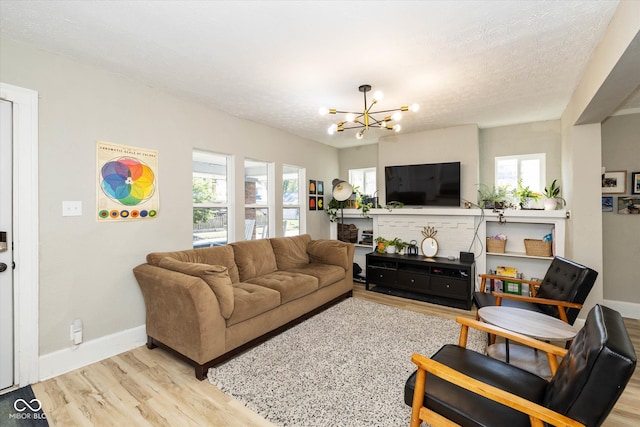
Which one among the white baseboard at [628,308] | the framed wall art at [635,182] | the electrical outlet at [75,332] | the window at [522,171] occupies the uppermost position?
the window at [522,171]

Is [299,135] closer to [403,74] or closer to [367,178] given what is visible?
[367,178]

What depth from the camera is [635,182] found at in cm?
344

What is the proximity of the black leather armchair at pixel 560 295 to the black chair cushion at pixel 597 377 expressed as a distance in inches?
55.3

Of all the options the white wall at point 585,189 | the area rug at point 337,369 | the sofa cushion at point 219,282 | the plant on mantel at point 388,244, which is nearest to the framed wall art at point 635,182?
the white wall at point 585,189

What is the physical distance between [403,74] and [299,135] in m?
2.47

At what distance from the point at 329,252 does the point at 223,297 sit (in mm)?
2028

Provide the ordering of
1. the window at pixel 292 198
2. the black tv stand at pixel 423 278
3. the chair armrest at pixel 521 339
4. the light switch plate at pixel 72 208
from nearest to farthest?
the chair armrest at pixel 521 339
the light switch plate at pixel 72 208
the black tv stand at pixel 423 278
the window at pixel 292 198

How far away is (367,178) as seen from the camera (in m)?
5.70

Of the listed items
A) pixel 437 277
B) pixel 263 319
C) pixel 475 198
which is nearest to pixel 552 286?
pixel 437 277

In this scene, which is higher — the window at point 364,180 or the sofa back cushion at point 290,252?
the window at point 364,180

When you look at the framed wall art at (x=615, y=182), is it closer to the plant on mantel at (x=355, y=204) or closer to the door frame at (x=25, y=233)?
the plant on mantel at (x=355, y=204)

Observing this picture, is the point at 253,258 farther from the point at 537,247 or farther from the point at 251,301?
the point at 537,247

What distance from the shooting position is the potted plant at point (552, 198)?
3.70 meters

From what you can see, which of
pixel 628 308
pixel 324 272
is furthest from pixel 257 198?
pixel 628 308
